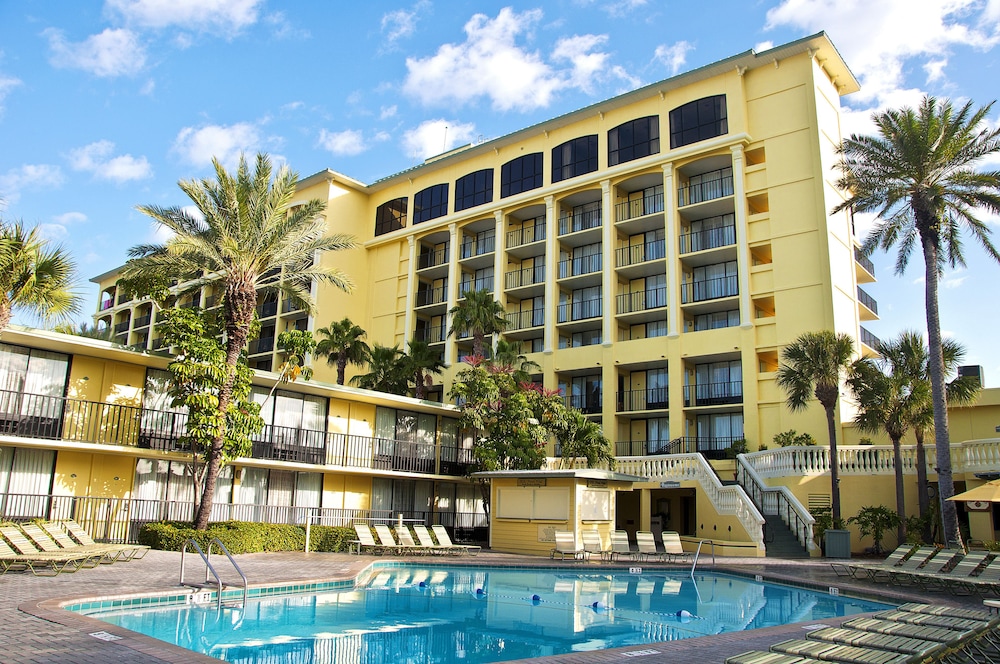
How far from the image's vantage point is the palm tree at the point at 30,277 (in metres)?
19.5

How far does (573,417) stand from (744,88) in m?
20.0

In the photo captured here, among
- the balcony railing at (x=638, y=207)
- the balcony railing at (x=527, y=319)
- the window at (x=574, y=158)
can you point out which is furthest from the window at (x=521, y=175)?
the balcony railing at (x=527, y=319)

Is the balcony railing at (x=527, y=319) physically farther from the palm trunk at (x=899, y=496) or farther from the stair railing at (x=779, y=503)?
the palm trunk at (x=899, y=496)

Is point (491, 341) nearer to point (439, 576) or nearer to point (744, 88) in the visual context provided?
point (744, 88)

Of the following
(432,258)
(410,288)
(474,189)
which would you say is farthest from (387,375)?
(474,189)

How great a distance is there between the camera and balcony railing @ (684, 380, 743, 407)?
124 ft

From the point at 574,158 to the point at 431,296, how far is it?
42.9 ft

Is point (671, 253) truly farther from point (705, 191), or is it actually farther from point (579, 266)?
point (579, 266)

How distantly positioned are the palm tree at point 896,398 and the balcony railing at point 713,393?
10057 mm

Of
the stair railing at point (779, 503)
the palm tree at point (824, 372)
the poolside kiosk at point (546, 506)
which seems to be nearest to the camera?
the poolside kiosk at point (546, 506)

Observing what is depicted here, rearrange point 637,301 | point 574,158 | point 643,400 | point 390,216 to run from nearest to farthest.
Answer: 1. point 643,400
2. point 637,301
3. point 574,158
4. point 390,216

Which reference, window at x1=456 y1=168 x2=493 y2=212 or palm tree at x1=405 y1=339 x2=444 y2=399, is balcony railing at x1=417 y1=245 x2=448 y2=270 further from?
palm tree at x1=405 y1=339 x2=444 y2=399

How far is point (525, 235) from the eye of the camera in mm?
47531

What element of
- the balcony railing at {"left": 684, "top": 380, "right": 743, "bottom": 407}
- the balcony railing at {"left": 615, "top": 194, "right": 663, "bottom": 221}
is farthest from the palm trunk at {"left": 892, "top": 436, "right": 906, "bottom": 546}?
the balcony railing at {"left": 615, "top": 194, "right": 663, "bottom": 221}
